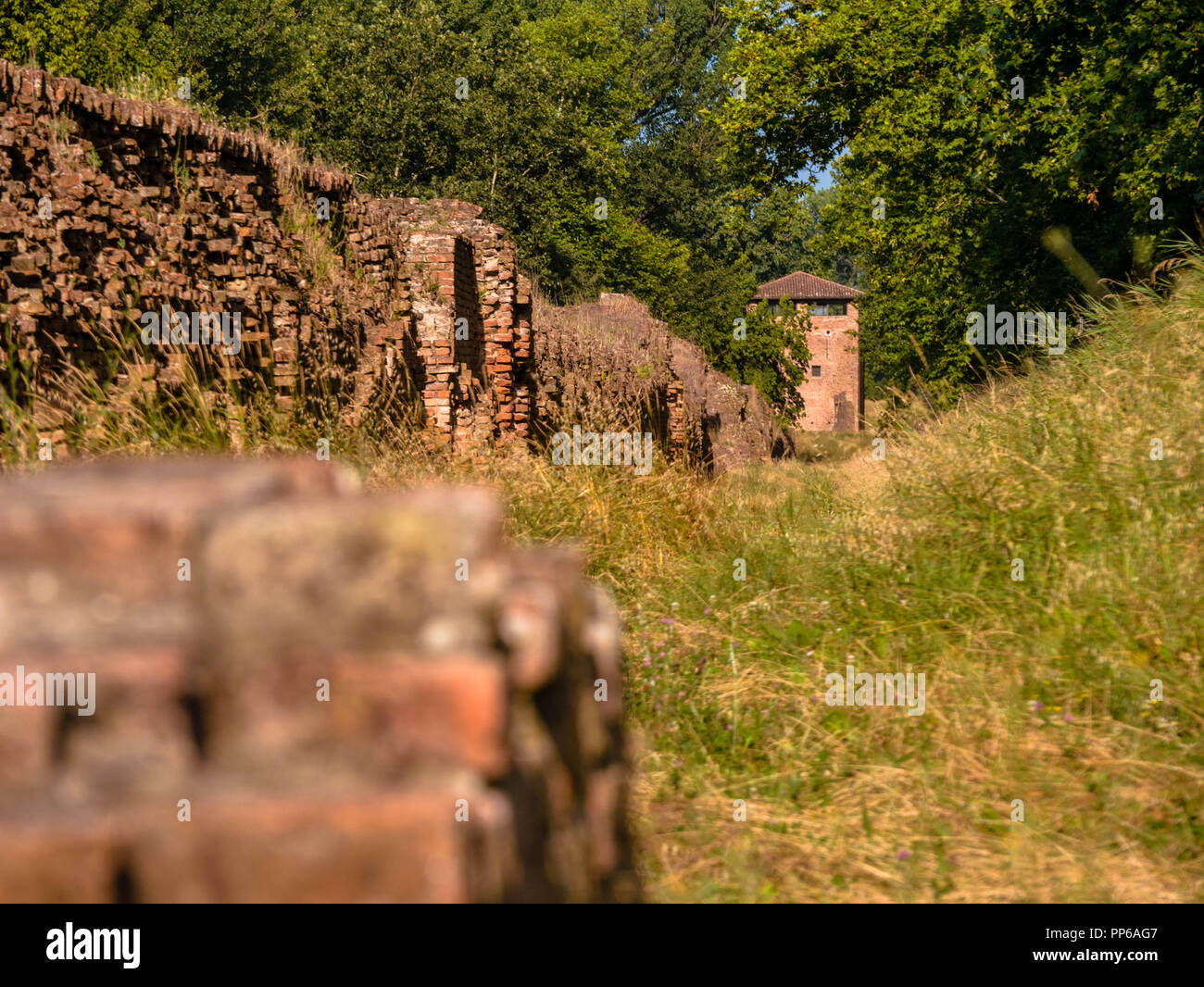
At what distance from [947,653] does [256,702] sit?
312cm

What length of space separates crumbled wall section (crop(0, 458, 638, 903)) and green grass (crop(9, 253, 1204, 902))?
1455 mm

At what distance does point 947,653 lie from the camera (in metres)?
4.06

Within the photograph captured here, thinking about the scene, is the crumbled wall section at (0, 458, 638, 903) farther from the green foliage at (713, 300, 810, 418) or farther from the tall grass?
the green foliage at (713, 300, 810, 418)

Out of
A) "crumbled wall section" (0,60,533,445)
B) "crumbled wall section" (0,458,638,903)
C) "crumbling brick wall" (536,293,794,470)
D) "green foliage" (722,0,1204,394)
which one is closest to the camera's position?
"crumbled wall section" (0,458,638,903)

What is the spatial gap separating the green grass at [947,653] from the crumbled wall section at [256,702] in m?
1.45

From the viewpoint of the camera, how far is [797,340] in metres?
35.7

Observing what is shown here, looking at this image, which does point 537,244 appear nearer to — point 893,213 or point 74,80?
point 893,213

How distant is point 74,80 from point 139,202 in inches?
29.3

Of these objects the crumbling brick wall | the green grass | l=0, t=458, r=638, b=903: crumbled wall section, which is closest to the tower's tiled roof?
the crumbling brick wall

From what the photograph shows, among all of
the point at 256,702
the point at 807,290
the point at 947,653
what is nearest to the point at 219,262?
the point at 947,653

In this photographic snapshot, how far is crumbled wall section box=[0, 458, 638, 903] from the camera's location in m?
1.46

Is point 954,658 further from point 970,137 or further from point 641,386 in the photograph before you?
point 970,137

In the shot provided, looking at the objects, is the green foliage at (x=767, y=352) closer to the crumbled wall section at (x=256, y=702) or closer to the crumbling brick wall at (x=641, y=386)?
the crumbling brick wall at (x=641, y=386)

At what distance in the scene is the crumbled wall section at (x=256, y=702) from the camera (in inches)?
A: 57.6
